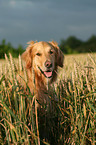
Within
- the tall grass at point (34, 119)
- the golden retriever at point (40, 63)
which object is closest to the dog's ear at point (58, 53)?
the golden retriever at point (40, 63)

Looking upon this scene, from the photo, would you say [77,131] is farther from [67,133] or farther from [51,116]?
[51,116]

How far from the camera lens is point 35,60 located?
98.6 inches

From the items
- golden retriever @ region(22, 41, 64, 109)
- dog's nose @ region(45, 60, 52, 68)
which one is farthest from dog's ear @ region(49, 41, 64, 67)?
dog's nose @ region(45, 60, 52, 68)

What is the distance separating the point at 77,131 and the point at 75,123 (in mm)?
66

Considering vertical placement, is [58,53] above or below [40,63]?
above

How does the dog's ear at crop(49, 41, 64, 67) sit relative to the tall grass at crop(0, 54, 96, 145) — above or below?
above

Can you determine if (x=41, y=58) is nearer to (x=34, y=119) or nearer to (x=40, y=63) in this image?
(x=40, y=63)

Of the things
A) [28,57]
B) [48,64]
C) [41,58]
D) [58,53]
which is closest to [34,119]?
[48,64]

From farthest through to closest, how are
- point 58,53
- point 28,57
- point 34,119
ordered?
1. point 58,53
2. point 28,57
3. point 34,119

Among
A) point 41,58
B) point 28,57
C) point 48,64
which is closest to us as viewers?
point 48,64

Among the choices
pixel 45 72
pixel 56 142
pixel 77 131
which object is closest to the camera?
pixel 77 131

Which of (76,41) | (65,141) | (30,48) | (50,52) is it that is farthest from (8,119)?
(76,41)

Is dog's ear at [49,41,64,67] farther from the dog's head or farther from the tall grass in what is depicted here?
the tall grass

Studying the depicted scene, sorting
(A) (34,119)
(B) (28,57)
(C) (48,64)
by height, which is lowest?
(A) (34,119)
